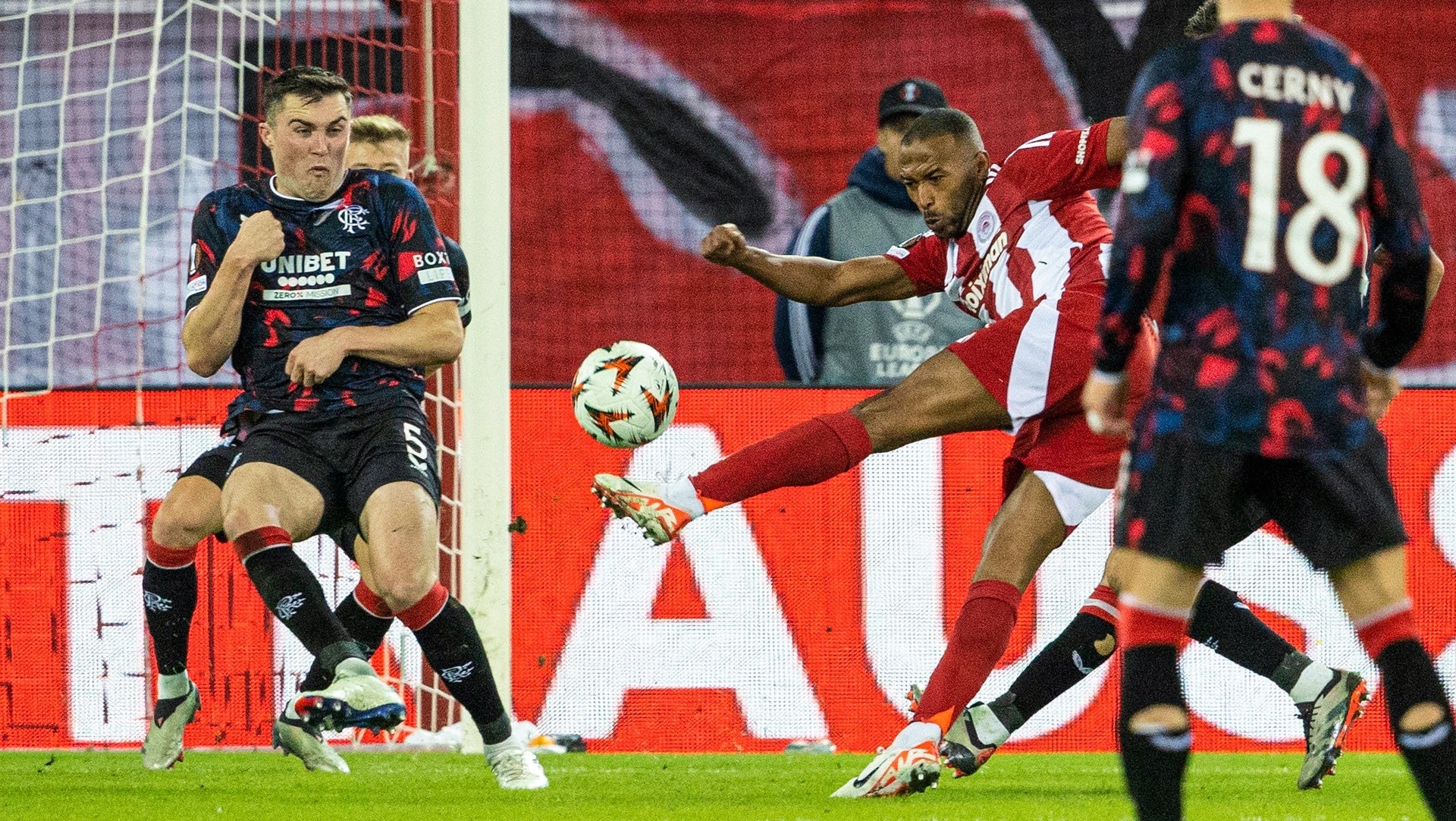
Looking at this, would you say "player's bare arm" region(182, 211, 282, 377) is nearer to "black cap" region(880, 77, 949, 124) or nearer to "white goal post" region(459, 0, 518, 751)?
"white goal post" region(459, 0, 518, 751)

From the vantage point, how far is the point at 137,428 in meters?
6.68

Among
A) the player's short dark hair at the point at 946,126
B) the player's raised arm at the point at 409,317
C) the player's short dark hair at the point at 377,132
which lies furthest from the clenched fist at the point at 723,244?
the player's short dark hair at the point at 377,132

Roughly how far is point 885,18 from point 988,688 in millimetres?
5459

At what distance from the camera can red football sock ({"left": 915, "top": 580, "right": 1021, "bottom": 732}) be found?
15.2ft

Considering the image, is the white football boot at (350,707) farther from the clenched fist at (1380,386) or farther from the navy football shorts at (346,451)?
the clenched fist at (1380,386)

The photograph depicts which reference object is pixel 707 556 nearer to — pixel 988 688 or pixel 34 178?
pixel 988 688

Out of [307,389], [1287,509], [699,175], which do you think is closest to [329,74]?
[307,389]

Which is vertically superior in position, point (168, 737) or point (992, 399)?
point (992, 399)

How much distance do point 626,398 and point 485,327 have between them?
4.93ft

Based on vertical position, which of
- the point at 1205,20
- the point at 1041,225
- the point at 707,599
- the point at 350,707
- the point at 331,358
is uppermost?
the point at 1205,20

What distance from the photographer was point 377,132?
240 inches

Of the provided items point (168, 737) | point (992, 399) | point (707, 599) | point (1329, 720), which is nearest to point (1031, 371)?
point (992, 399)

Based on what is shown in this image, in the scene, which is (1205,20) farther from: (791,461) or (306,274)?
(306,274)

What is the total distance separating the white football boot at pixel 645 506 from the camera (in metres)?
4.46
